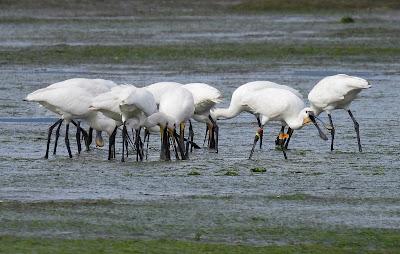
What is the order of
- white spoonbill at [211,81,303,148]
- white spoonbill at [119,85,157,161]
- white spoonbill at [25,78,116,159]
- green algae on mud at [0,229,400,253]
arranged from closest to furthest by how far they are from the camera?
green algae on mud at [0,229,400,253], white spoonbill at [119,85,157,161], white spoonbill at [25,78,116,159], white spoonbill at [211,81,303,148]

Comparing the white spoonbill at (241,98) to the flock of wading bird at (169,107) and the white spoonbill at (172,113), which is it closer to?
the flock of wading bird at (169,107)

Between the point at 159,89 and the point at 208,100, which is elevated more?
the point at 159,89

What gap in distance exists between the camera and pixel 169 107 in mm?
15484

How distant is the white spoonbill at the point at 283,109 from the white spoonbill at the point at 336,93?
419 millimetres

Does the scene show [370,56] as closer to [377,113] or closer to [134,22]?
[377,113]

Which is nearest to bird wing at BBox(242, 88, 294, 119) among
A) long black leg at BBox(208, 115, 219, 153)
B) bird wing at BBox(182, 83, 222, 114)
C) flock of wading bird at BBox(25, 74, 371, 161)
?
flock of wading bird at BBox(25, 74, 371, 161)

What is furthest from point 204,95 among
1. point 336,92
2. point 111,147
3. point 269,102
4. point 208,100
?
point 111,147

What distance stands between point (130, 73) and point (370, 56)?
258 inches

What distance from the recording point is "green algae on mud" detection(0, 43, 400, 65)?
28734 mm

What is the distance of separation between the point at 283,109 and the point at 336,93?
3.65ft

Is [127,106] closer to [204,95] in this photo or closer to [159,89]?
[159,89]

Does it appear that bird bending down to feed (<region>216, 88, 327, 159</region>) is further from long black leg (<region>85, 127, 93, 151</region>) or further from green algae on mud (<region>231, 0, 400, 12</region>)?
green algae on mud (<region>231, 0, 400, 12</region>)

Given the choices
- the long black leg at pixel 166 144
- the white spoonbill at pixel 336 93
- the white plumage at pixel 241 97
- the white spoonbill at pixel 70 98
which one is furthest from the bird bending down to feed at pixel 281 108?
the white spoonbill at pixel 70 98

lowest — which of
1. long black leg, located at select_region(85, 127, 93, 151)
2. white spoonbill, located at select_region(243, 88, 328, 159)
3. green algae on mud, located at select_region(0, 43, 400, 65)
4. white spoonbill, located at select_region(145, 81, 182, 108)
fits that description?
long black leg, located at select_region(85, 127, 93, 151)
